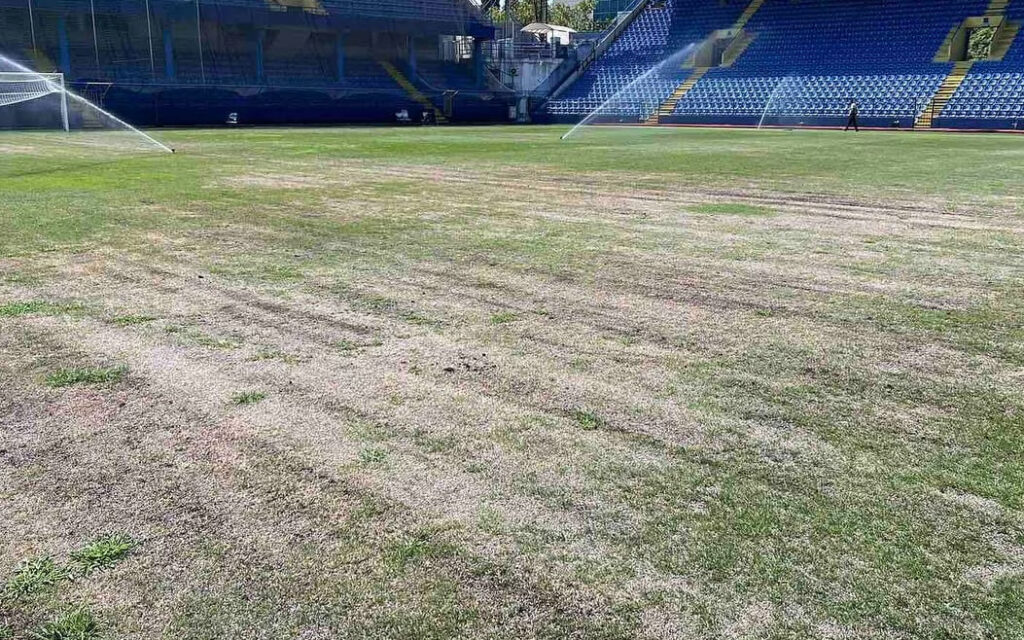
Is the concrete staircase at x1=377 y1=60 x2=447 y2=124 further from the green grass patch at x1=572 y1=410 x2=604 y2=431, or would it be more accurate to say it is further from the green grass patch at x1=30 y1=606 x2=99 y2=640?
the green grass patch at x1=30 y1=606 x2=99 y2=640

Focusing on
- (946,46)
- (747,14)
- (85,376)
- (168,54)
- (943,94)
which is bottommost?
(85,376)

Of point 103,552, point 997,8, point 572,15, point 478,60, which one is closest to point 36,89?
point 478,60

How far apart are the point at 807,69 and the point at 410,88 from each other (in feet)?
70.3

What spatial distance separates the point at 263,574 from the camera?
7.74ft

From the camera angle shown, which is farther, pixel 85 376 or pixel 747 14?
pixel 747 14

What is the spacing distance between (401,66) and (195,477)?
50.8 metres

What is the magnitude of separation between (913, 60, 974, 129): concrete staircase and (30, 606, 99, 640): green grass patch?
124ft

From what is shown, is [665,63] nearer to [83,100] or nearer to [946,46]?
[946,46]

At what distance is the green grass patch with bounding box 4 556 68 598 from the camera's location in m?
2.27

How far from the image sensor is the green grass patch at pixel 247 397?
3.66 meters

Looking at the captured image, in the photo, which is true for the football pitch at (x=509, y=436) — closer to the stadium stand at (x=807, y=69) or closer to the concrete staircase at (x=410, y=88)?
the stadium stand at (x=807, y=69)

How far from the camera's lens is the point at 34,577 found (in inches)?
91.6

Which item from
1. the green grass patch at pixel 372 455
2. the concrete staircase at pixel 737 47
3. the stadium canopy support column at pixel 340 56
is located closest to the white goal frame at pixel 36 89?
the stadium canopy support column at pixel 340 56

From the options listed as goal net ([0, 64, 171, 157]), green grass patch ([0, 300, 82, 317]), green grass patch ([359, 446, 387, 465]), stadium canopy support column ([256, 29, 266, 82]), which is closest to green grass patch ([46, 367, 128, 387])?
green grass patch ([0, 300, 82, 317])
